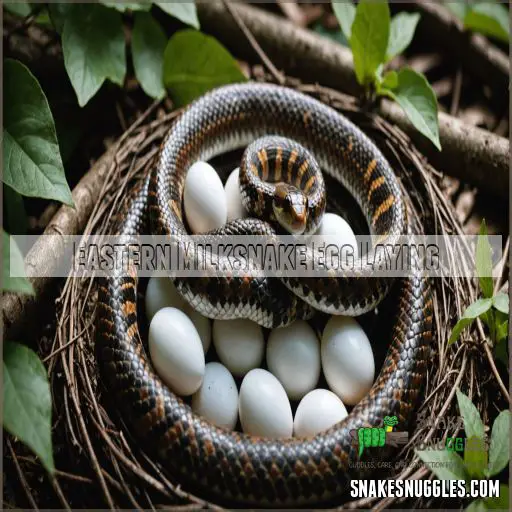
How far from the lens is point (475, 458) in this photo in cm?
204

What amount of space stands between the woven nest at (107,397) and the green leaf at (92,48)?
28 centimetres

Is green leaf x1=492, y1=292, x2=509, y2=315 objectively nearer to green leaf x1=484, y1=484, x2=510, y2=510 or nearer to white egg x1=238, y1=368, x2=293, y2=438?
green leaf x1=484, y1=484, x2=510, y2=510

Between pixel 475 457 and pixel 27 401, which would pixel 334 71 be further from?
pixel 27 401

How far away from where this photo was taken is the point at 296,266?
7.74 feet

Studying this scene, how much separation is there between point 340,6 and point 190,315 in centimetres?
174

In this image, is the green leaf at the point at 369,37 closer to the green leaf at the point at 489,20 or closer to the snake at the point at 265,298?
the snake at the point at 265,298

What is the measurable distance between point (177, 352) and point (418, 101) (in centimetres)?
160

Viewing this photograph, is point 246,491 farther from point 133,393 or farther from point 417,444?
point 417,444

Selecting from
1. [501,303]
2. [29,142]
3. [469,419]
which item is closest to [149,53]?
[29,142]

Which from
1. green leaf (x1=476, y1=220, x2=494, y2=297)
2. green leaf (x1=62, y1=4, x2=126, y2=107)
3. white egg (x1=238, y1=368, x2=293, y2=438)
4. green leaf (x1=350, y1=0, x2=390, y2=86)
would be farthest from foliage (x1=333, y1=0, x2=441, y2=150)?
white egg (x1=238, y1=368, x2=293, y2=438)

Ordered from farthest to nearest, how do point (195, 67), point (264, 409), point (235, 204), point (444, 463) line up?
point (195, 67), point (235, 204), point (264, 409), point (444, 463)

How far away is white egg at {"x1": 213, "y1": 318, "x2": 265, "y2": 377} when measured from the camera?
234 cm

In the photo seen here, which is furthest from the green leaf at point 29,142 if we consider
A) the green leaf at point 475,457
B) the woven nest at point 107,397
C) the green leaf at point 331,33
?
the green leaf at point 331,33

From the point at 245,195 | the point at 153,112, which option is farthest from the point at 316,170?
the point at 153,112
